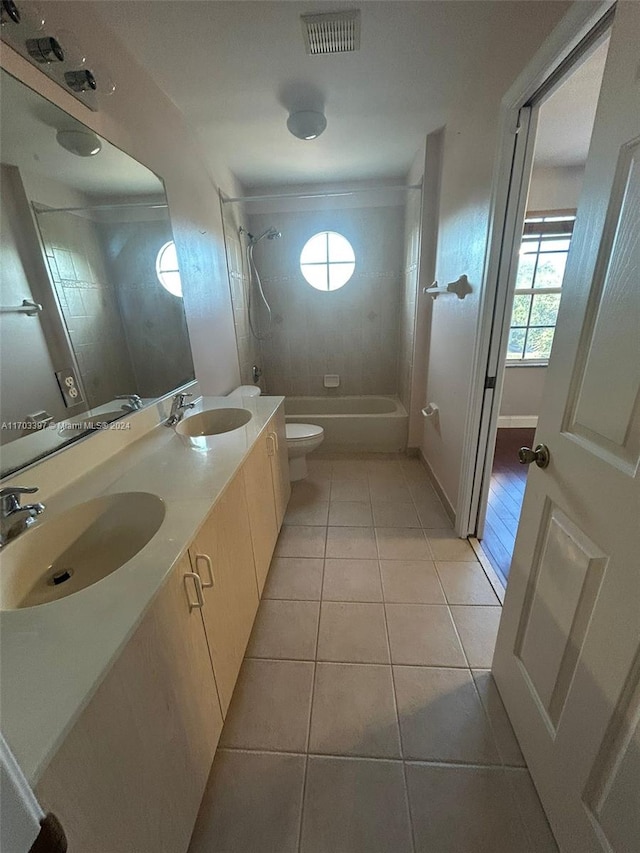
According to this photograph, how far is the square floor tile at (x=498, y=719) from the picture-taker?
1.06 metres

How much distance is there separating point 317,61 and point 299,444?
6.77 feet

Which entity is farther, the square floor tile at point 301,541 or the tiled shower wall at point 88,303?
the square floor tile at point 301,541

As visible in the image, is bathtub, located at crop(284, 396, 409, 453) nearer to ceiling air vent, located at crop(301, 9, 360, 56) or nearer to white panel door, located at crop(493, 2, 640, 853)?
white panel door, located at crop(493, 2, 640, 853)

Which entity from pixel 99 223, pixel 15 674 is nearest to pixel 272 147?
pixel 99 223

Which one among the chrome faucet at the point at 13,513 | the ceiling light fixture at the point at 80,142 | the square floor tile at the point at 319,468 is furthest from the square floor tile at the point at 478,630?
the ceiling light fixture at the point at 80,142

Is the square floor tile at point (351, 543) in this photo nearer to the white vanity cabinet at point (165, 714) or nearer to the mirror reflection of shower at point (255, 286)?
the white vanity cabinet at point (165, 714)

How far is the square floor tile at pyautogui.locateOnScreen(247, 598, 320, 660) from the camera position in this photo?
141cm

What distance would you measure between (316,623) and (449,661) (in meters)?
0.57

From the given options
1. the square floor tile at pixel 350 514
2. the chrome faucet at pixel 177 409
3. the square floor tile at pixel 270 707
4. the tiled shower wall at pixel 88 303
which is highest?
the tiled shower wall at pixel 88 303

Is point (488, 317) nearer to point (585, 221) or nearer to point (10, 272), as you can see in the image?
point (585, 221)

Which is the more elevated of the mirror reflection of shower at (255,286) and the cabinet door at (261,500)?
the mirror reflection of shower at (255,286)

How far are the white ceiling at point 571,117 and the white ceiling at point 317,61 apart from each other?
40 cm

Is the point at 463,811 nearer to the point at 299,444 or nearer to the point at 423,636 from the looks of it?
the point at 423,636

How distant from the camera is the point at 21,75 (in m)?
0.99
